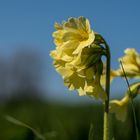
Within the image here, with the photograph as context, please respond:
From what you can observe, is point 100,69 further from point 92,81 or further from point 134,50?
point 134,50

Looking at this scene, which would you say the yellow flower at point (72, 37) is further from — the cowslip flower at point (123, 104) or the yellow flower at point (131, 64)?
the yellow flower at point (131, 64)

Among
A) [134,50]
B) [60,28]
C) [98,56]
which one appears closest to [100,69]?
[98,56]

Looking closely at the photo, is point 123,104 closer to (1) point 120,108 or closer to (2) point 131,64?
(1) point 120,108

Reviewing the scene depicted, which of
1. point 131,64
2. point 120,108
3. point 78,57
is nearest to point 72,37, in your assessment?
point 78,57

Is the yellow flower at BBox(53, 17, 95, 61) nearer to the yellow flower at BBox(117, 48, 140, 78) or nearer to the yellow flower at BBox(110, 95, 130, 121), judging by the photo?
the yellow flower at BBox(110, 95, 130, 121)

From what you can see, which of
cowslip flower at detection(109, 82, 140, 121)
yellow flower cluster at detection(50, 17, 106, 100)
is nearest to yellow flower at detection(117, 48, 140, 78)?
cowslip flower at detection(109, 82, 140, 121)
